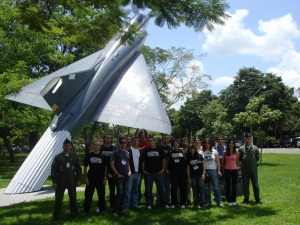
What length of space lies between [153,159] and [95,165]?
1.42 meters

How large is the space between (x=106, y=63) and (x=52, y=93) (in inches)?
129

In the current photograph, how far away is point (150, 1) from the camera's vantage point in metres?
6.59

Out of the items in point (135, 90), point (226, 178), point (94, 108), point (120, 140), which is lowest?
point (226, 178)

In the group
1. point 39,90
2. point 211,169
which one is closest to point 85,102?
point 39,90

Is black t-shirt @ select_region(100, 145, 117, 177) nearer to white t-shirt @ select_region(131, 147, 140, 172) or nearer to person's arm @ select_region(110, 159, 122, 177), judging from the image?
person's arm @ select_region(110, 159, 122, 177)

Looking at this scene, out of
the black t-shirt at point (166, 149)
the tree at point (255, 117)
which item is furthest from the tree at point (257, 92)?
the black t-shirt at point (166, 149)

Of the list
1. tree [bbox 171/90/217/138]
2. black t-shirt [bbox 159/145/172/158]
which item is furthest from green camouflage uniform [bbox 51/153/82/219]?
tree [bbox 171/90/217/138]

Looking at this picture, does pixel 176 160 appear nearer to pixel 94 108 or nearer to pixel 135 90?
pixel 94 108

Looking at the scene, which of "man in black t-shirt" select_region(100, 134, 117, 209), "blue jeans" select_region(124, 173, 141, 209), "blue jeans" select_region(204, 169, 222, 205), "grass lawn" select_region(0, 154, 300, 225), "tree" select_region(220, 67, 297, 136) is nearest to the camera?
"grass lawn" select_region(0, 154, 300, 225)

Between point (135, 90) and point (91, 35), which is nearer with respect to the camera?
point (91, 35)

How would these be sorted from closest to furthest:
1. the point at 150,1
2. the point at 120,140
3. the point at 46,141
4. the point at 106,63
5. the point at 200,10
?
the point at 150,1, the point at 200,10, the point at 120,140, the point at 46,141, the point at 106,63

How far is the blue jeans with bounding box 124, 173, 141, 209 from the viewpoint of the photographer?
8055 millimetres

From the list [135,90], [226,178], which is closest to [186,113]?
[135,90]

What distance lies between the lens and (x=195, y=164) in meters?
8.19
